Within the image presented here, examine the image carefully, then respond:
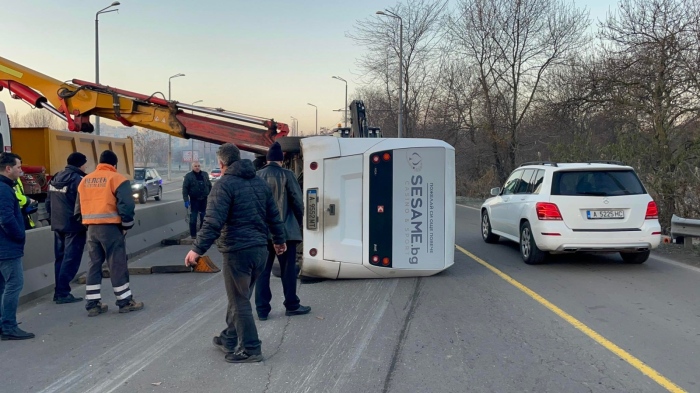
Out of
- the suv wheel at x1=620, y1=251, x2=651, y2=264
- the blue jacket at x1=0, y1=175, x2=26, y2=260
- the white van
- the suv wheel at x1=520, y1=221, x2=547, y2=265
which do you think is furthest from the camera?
the suv wheel at x1=620, y1=251, x2=651, y2=264

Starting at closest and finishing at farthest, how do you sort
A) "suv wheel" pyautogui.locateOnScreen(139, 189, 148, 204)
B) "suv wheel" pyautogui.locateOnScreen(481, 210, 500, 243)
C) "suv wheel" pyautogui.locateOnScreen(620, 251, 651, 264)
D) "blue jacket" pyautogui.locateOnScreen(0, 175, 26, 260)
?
"blue jacket" pyautogui.locateOnScreen(0, 175, 26, 260)
"suv wheel" pyautogui.locateOnScreen(620, 251, 651, 264)
"suv wheel" pyautogui.locateOnScreen(481, 210, 500, 243)
"suv wheel" pyautogui.locateOnScreen(139, 189, 148, 204)

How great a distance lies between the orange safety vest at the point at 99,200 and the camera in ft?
21.1

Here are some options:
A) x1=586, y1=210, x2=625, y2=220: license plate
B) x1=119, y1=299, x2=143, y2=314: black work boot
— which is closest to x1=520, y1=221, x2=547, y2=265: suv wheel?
x1=586, y1=210, x2=625, y2=220: license plate

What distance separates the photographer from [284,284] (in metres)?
6.38

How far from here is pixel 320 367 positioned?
186 inches

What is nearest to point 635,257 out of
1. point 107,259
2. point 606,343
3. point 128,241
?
point 606,343

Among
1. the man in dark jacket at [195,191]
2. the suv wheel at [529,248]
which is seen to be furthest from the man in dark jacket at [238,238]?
the man in dark jacket at [195,191]

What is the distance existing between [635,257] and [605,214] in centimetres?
138

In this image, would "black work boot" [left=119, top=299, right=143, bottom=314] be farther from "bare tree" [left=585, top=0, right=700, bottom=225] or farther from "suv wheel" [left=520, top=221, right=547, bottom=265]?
"bare tree" [left=585, top=0, right=700, bottom=225]

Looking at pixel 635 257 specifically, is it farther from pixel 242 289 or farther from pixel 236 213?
pixel 236 213

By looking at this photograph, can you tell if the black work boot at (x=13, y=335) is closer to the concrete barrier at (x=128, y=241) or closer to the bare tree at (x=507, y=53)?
the concrete barrier at (x=128, y=241)

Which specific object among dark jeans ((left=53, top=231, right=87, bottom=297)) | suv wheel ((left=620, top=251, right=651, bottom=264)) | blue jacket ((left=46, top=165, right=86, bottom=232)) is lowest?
suv wheel ((left=620, top=251, right=651, bottom=264))

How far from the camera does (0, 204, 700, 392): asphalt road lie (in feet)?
14.5

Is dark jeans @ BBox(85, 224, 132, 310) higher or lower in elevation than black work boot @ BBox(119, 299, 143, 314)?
higher
